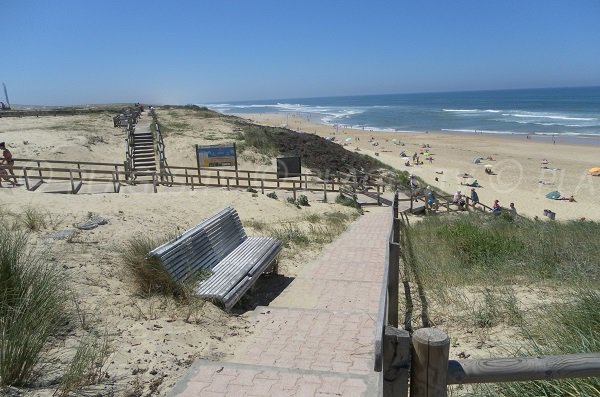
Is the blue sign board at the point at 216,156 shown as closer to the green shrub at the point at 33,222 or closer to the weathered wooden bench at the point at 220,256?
the green shrub at the point at 33,222

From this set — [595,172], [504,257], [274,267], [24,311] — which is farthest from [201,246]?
[595,172]

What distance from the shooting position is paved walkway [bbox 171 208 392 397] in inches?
133

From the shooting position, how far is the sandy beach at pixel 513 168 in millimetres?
23125

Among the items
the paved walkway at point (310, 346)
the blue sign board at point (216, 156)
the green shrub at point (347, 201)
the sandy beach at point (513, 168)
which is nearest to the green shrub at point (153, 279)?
the paved walkway at point (310, 346)

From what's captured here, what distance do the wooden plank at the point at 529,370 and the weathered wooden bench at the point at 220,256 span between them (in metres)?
3.59


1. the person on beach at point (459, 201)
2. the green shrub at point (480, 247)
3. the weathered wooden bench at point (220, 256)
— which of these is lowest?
the person on beach at point (459, 201)

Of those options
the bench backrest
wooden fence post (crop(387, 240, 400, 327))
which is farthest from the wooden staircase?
wooden fence post (crop(387, 240, 400, 327))

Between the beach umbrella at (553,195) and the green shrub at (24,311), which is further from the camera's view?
the beach umbrella at (553,195)

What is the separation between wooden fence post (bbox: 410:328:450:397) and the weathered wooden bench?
346 cm

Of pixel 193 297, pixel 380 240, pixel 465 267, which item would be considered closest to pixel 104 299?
pixel 193 297

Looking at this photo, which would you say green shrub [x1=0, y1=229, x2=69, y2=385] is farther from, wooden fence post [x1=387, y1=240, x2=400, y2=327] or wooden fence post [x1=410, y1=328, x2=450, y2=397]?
wooden fence post [x1=387, y1=240, x2=400, y2=327]

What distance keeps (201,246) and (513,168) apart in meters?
31.5

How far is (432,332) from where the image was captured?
1870mm

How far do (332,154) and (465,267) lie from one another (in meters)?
22.4
